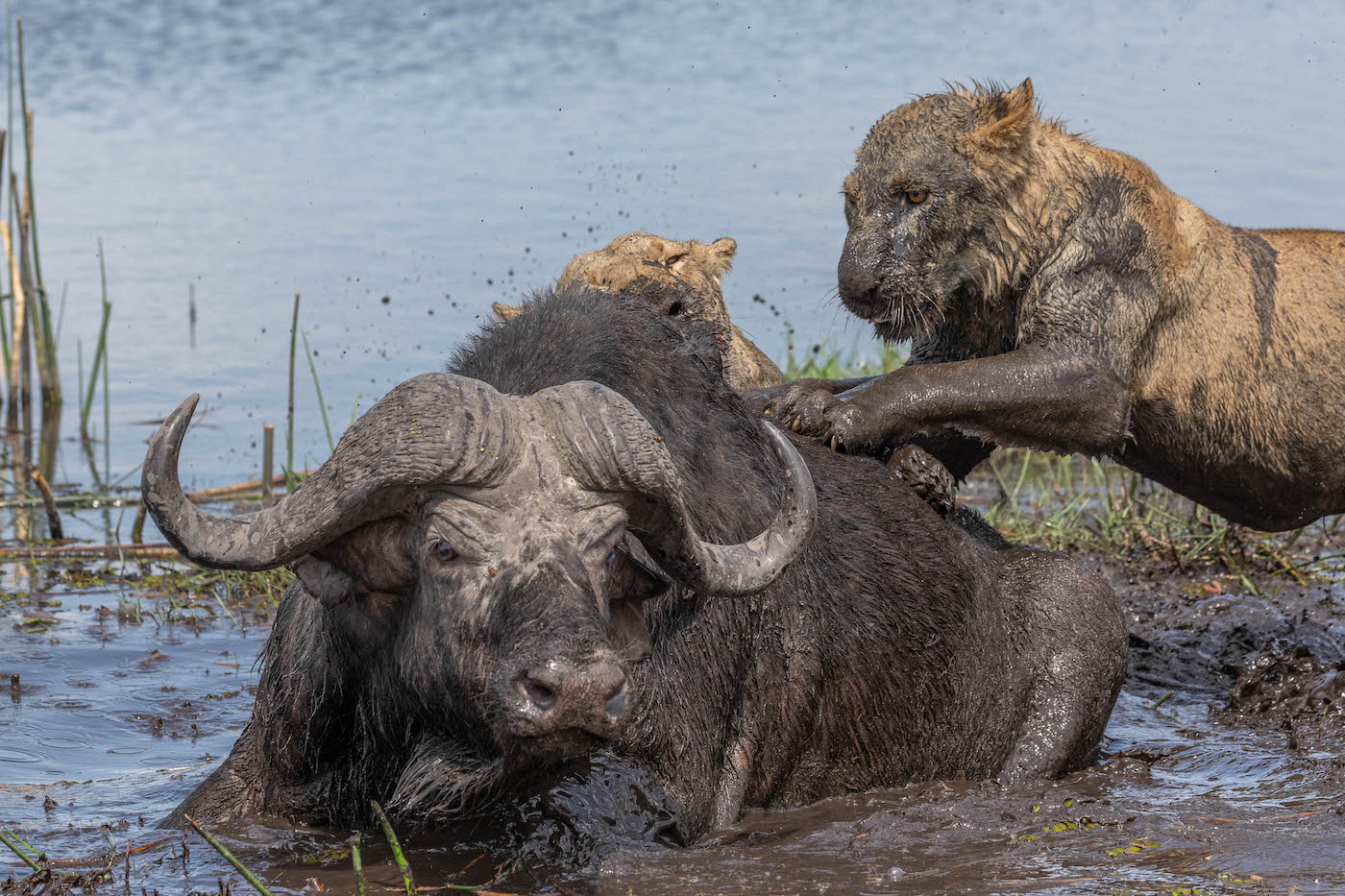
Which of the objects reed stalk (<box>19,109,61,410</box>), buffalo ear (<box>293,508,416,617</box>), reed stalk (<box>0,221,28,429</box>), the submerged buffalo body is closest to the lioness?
the submerged buffalo body

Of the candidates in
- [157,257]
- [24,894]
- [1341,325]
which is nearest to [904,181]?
[1341,325]

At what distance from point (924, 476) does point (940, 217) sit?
1.02m

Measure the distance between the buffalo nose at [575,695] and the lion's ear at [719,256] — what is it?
483 centimetres

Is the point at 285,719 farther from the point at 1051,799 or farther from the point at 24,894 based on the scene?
the point at 1051,799

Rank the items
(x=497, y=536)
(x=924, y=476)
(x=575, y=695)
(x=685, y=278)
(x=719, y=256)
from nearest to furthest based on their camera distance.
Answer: (x=575, y=695) → (x=497, y=536) → (x=924, y=476) → (x=685, y=278) → (x=719, y=256)

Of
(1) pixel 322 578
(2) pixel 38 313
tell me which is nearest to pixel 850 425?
(1) pixel 322 578

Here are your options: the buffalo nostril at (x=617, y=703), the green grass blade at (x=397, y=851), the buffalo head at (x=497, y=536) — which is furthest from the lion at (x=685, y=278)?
the buffalo nostril at (x=617, y=703)

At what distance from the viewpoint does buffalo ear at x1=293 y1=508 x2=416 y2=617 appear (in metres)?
4.83

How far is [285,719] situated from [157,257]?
10.1 metres

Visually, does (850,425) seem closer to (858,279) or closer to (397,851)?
(858,279)

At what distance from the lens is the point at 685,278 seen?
28.1ft

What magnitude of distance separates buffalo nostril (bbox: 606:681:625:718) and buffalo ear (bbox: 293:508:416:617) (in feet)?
2.69

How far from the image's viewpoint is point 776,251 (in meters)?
14.4

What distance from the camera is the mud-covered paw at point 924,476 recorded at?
685 cm
